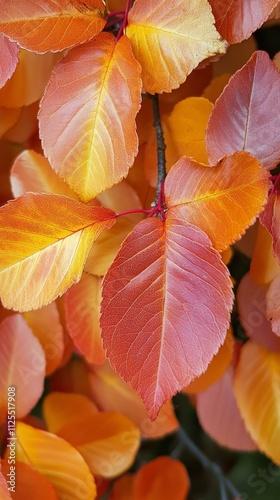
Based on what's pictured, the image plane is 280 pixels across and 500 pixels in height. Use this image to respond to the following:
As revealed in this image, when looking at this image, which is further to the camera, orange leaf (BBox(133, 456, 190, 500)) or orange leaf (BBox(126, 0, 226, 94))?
orange leaf (BBox(133, 456, 190, 500))

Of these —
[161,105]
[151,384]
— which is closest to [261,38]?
[161,105]

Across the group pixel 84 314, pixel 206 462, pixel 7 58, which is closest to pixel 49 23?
pixel 7 58

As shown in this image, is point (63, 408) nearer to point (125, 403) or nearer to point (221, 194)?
point (125, 403)

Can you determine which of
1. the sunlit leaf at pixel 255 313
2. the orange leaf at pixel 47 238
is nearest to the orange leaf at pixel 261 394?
the sunlit leaf at pixel 255 313

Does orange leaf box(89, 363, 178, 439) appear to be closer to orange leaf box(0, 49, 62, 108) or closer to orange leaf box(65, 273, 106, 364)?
orange leaf box(65, 273, 106, 364)

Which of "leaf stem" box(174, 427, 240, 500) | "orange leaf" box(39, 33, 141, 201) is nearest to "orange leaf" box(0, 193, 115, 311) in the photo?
"orange leaf" box(39, 33, 141, 201)

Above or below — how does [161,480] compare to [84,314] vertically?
below

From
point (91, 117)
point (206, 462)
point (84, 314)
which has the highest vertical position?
point (91, 117)

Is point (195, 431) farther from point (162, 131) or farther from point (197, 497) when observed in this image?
point (162, 131)
